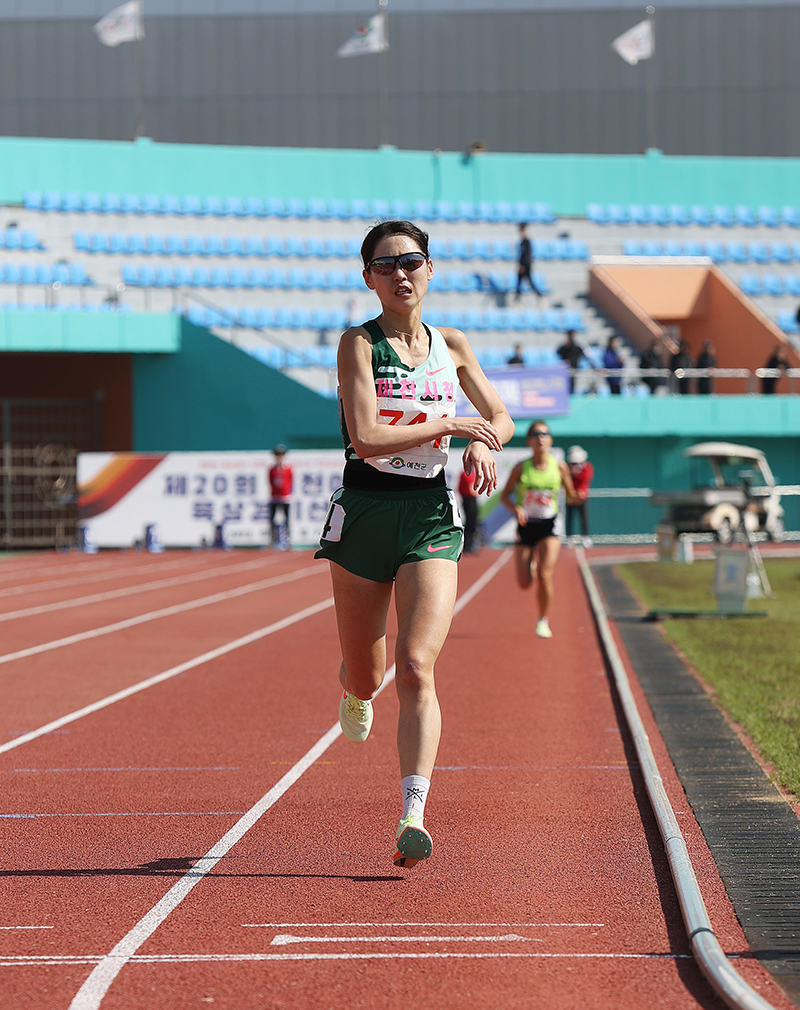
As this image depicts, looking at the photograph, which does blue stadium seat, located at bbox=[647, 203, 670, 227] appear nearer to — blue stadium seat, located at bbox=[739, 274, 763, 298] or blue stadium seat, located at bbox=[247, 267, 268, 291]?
blue stadium seat, located at bbox=[739, 274, 763, 298]

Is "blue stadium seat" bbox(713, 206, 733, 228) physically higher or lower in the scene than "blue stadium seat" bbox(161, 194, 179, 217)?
higher

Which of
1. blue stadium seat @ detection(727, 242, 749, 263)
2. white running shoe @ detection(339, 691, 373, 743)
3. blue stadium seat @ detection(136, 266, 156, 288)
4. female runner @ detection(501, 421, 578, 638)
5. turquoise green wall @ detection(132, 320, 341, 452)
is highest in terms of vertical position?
blue stadium seat @ detection(727, 242, 749, 263)

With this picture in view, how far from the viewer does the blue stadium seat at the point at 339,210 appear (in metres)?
39.0

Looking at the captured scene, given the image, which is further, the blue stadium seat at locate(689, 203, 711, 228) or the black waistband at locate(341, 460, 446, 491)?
the blue stadium seat at locate(689, 203, 711, 228)

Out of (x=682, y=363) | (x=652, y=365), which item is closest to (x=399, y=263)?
(x=652, y=365)

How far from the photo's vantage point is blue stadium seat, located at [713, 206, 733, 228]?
41419 millimetres

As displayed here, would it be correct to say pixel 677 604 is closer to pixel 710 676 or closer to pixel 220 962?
pixel 710 676

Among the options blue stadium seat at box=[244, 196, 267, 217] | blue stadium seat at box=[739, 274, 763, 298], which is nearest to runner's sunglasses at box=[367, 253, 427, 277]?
blue stadium seat at box=[244, 196, 267, 217]

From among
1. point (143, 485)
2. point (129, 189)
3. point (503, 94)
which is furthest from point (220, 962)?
point (503, 94)

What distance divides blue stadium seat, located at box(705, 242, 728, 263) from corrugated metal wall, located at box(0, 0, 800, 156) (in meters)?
7.24

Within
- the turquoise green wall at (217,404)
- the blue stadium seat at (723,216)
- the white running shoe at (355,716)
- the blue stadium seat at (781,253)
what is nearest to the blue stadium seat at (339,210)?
the turquoise green wall at (217,404)

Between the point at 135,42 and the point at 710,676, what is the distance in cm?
4035

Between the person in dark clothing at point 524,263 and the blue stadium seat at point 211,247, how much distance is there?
799 cm

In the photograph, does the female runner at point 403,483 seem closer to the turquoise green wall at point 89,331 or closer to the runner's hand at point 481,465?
the runner's hand at point 481,465
